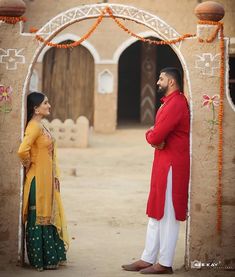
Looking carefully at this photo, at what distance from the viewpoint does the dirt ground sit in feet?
25.0

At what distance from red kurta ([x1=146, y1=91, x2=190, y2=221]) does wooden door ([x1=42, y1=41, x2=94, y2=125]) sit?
15.3 m

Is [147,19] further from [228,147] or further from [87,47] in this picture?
[87,47]

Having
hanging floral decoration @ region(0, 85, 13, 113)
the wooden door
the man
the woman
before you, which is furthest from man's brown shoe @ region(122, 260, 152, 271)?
the wooden door

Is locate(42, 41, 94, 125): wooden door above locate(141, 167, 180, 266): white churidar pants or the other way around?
above

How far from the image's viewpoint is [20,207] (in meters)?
7.56

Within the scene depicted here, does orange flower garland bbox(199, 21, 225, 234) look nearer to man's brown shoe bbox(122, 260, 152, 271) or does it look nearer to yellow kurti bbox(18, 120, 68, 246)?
man's brown shoe bbox(122, 260, 152, 271)

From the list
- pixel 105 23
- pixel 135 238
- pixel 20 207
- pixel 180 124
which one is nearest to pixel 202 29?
pixel 180 124

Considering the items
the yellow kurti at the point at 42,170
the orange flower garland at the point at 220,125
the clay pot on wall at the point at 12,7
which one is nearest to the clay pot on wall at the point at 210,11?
the orange flower garland at the point at 220,125

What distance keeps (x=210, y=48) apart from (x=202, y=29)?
0.62 feet

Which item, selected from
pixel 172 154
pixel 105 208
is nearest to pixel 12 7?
pixel 172 154

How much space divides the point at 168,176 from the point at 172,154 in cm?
20

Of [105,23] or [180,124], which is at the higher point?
[105,23]

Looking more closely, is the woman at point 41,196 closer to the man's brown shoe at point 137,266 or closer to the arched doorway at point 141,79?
the man's brown shoe at point 137,266

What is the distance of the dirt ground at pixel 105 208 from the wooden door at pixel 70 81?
2.45 meters
